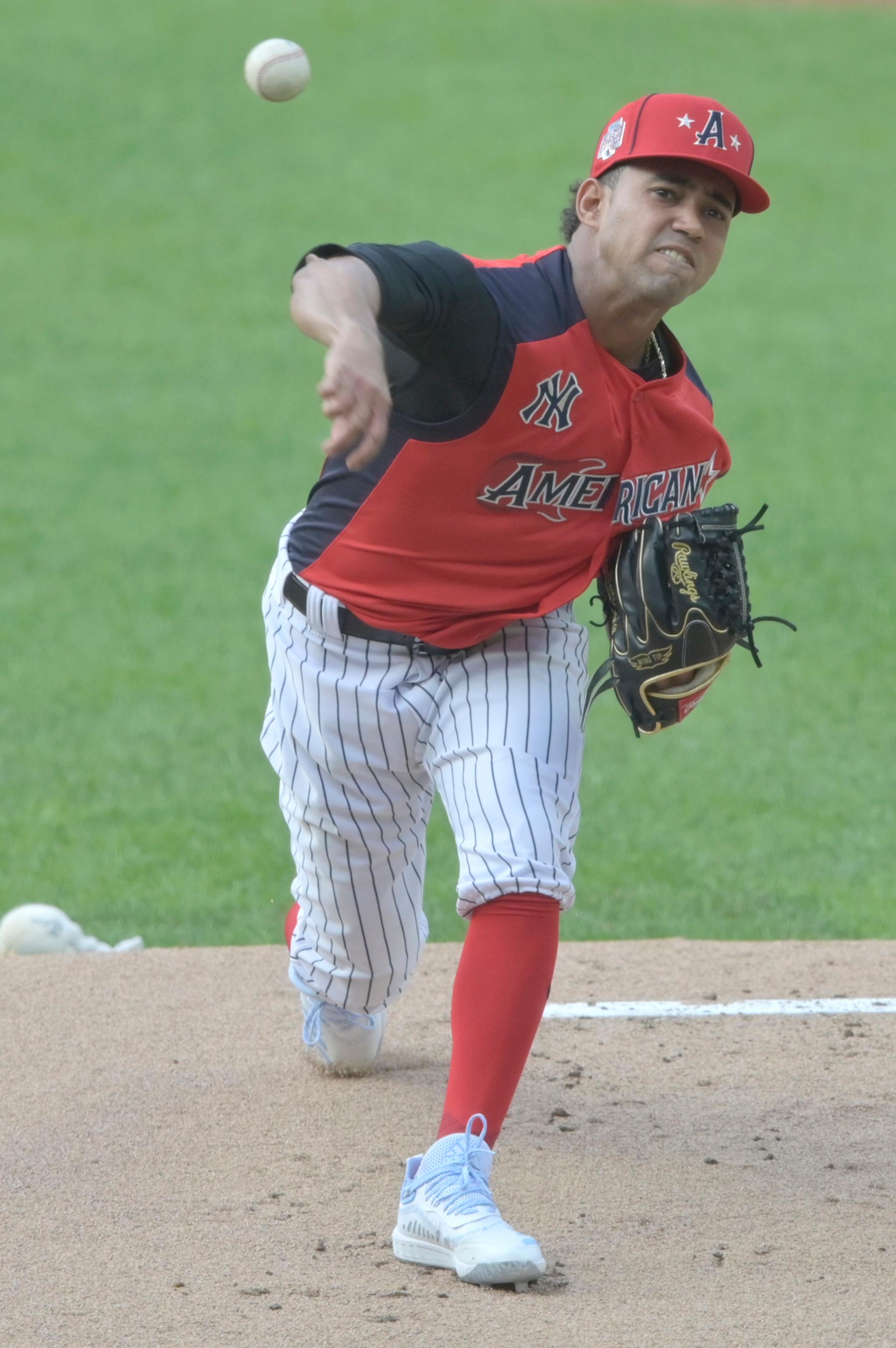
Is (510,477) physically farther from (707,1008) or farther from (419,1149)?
(707,1008)

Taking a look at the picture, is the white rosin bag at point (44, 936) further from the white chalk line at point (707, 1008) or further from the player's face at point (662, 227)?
the player's face at point (662, 227)

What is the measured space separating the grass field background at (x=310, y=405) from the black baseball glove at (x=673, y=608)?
1.85 metres

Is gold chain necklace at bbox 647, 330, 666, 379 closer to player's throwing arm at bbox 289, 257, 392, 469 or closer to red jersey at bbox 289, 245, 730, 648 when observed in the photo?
red jersey at bbox 289, 245, 730, 648

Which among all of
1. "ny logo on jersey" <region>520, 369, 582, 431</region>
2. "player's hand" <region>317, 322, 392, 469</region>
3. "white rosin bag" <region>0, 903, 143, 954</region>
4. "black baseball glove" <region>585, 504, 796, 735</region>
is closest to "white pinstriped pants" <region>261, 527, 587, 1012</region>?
"black baseball glove" <region>585, 504, 796, 735</region>

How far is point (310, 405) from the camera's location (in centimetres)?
1216

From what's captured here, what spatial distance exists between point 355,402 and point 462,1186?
130 cm

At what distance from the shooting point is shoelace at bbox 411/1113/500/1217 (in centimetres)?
284

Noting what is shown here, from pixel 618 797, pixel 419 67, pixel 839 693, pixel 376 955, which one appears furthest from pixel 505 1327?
pixel 419 67

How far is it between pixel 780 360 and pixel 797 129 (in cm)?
657

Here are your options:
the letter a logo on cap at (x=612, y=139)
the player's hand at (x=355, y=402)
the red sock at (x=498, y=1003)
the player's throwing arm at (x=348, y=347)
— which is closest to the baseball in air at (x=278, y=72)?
the letter a logo on cap at (x=612, y=139)

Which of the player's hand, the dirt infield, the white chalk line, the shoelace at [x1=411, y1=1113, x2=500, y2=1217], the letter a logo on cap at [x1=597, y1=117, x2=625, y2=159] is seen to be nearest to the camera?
the player's hand

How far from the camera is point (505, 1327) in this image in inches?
105

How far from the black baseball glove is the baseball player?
7 centimetres

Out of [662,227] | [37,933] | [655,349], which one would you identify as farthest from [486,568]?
[37,933]
